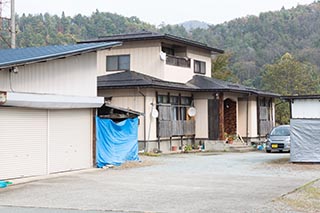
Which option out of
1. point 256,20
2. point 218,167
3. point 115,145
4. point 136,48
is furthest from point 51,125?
point 256,20

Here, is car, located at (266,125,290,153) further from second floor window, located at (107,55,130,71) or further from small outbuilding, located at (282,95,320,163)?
second floor window, located at (107,55,130,71)

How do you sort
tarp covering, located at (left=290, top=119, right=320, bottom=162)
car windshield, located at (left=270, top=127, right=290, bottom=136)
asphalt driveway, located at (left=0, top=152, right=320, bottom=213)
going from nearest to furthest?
asphalt driveway, located at (left=0, top=152, right=320, bottom=213)
tarp covering, located at (left=290, top=119, right=320, bottom=162)
car windshield, located at (left=270, top=127, right=290, bottom=136)

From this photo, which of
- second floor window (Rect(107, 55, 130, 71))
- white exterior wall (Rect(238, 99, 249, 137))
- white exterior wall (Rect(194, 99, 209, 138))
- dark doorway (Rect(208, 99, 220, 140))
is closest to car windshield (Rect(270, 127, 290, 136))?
dark doorway (Rect(208, 99, 220, 140))

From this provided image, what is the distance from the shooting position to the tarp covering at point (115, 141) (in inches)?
791

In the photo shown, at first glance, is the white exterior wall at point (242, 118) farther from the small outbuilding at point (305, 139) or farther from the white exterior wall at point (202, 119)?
the small outbuilding at point (305, 139)

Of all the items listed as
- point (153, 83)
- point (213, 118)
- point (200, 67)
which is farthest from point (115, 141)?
point (200, 67)

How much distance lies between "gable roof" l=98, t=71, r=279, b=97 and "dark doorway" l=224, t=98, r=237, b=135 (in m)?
1.86

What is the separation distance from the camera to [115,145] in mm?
20812

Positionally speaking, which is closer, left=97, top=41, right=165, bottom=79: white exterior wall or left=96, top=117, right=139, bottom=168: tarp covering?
left=96, top=117, right=139, bottom=168: tarp covering

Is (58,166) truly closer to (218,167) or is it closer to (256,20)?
(218,167)

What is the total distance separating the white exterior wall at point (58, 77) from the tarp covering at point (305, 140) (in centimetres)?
804

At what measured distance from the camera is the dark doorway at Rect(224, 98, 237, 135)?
3550 cm

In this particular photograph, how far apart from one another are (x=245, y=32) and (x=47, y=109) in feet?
236

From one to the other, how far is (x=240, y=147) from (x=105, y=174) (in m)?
16.5
